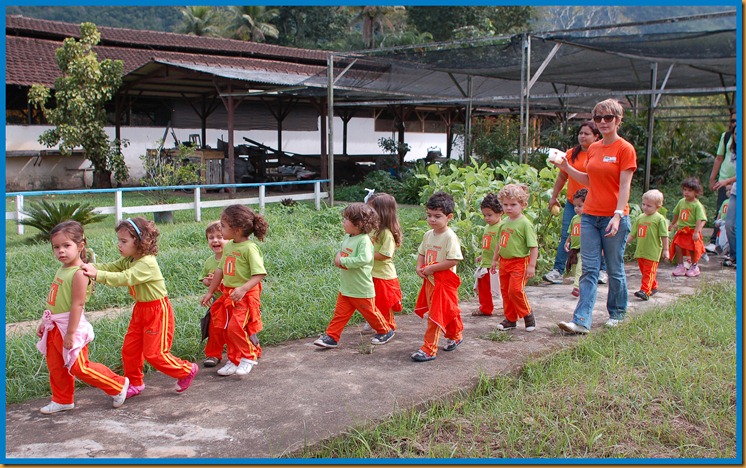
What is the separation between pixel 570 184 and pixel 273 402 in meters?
3.87

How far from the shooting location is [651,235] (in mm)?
6527

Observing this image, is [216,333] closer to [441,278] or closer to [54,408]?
[54,408]

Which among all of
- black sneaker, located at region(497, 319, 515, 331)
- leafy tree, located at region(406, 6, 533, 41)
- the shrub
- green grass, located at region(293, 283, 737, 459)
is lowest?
green grass, located at region(293, 283, 737, 459)

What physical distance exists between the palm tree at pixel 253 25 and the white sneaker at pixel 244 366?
36331 mm

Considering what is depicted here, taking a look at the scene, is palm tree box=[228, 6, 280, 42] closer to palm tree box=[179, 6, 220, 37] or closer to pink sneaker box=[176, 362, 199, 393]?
palm tree box=[179, 6, 220, 37]

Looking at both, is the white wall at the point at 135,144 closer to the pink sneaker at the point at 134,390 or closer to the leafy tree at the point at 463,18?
the leafy tree at the point at 463,18

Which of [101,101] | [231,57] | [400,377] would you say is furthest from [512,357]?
[231,57]

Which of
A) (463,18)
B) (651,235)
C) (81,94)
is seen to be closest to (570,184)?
(651,235)

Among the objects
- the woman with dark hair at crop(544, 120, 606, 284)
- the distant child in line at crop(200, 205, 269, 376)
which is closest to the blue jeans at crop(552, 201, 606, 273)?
the woman with dark hair at crop(544, 120, 606, 284)

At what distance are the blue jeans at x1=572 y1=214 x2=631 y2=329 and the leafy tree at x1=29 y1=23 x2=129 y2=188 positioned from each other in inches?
491

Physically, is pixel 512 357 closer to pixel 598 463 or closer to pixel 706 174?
pixel 598 463

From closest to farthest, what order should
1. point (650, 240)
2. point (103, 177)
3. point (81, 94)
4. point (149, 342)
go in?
point (149, 342), point (650, 240), point (81, 94), point (103, 177)

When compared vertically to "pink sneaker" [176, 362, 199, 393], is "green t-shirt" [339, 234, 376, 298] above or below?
above

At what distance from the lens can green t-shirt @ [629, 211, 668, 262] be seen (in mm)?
6414
